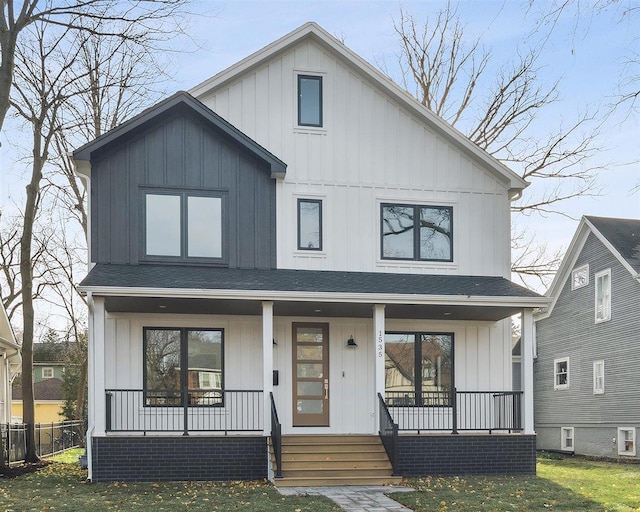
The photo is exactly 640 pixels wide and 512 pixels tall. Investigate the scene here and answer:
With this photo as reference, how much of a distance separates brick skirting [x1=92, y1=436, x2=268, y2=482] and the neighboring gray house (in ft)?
39.4

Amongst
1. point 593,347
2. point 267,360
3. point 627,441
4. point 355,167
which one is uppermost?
point 355,167

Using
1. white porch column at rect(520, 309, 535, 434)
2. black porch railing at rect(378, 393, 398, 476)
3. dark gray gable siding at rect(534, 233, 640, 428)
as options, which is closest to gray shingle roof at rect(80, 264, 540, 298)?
white porch column at rect(520, 309, 535, 434)

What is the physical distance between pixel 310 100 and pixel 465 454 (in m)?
8.01

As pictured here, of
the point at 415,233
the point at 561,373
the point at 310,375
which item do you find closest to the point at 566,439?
the point at 561,373

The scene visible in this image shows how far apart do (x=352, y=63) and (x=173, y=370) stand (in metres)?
7.47

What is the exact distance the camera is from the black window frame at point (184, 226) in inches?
609

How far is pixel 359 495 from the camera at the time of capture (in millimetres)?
12320

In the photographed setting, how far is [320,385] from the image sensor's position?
16078mm

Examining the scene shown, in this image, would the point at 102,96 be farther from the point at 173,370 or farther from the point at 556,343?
the point at 556,343

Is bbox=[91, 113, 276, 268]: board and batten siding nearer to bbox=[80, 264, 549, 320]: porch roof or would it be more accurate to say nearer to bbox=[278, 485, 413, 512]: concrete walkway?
bbox=[80, 264, 549, 320]: porch roof

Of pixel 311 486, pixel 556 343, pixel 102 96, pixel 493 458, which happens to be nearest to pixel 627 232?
pixel 556 343

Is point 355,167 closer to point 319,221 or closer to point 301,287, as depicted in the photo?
point 319,221

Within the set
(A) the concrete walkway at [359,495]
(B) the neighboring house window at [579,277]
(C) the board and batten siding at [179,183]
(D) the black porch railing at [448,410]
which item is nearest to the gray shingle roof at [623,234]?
(B) the neighboring house window at [579,277]

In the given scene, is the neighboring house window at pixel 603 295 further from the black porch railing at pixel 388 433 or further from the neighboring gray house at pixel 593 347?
the black porch railing at pixel 388 433
